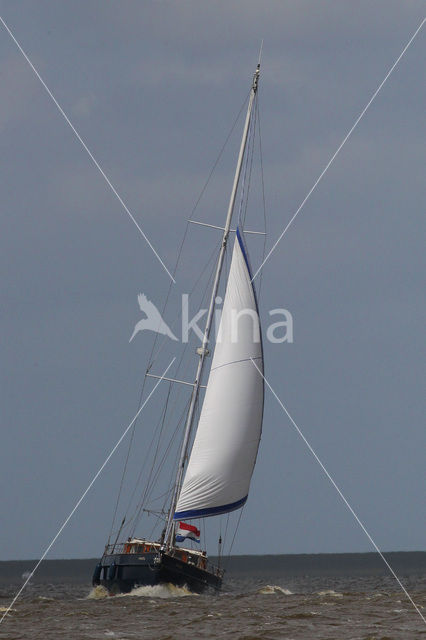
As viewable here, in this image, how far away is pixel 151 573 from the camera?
44594 millimetres

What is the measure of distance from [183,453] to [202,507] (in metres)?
3.43

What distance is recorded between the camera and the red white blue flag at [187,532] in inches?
1977

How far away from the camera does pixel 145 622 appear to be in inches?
1355

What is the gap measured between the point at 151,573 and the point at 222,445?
6424 millimetres

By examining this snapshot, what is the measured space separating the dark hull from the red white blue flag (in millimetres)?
3370

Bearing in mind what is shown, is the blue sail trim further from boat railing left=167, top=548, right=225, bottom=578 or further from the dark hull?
the dark hull

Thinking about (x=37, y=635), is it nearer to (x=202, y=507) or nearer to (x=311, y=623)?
(x=311, y=623)

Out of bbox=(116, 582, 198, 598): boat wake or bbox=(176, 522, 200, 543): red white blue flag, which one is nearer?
bbox=(116, 582, 198, 598): boat wake

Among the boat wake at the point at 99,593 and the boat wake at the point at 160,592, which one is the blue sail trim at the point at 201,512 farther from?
the boat wake at the point at 99,593

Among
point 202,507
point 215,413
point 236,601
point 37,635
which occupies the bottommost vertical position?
point 37,635

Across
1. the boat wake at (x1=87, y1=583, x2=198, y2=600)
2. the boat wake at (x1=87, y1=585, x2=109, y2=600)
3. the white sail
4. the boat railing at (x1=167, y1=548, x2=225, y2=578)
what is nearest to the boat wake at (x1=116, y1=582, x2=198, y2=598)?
the boat wake at (x1=87, y1=583, x2=198, y2=600)

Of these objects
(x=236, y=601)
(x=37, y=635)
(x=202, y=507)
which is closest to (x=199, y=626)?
(x=37, y=635)

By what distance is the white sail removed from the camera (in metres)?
47.6

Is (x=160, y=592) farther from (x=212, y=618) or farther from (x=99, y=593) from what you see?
(x=212, y=618)
